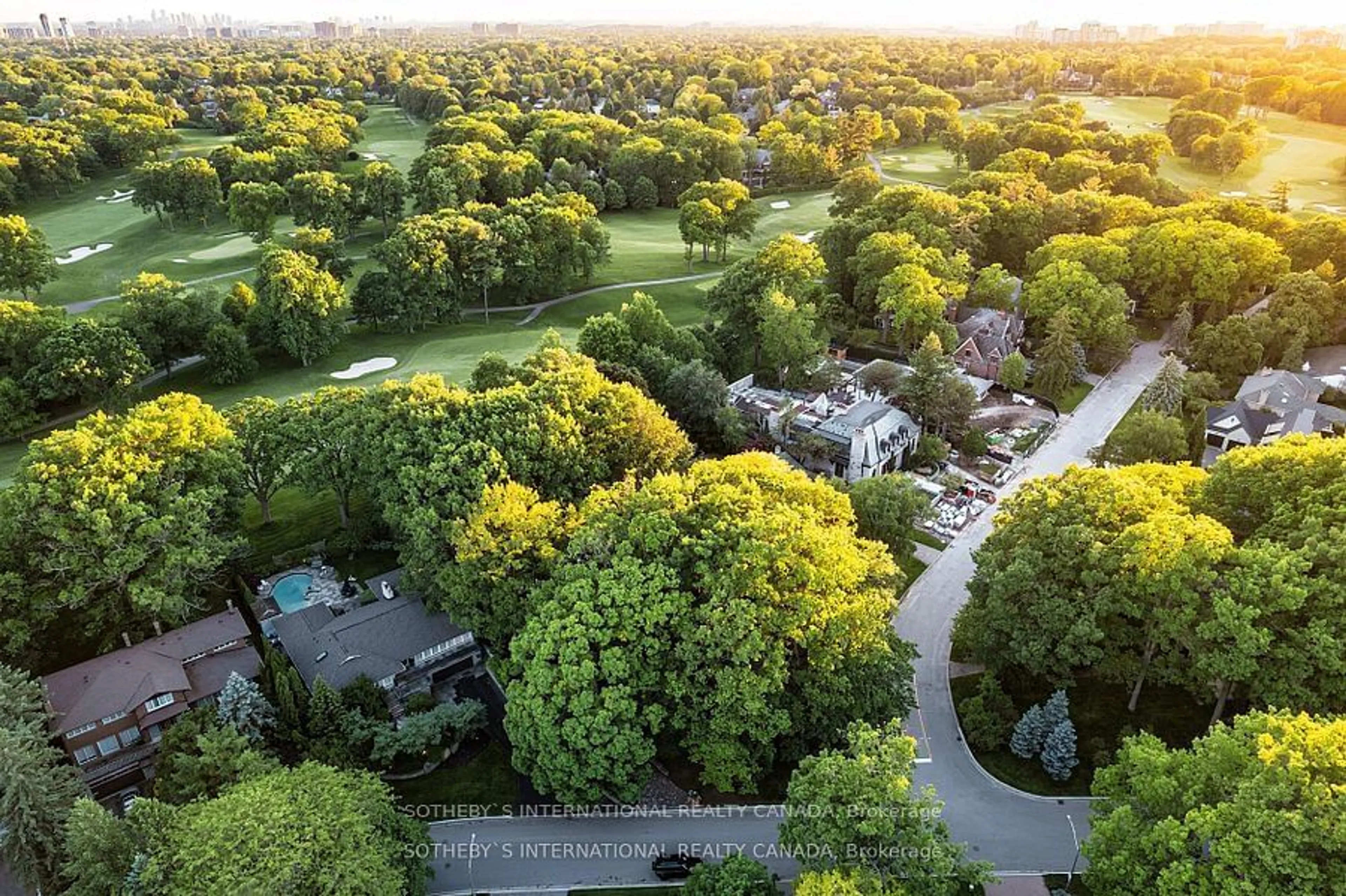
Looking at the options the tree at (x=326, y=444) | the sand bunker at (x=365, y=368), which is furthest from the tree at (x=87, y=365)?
the tree at (x=326, y=444)

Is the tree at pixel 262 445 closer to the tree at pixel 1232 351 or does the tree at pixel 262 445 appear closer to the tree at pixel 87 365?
the tree at pixel 87 365

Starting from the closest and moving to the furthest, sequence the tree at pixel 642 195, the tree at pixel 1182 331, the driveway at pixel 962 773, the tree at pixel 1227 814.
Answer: the tree at pixel 1227 814, the driveway at pixel 962 773, the tree at pixel 1182 331, the tree at pixel 642 195

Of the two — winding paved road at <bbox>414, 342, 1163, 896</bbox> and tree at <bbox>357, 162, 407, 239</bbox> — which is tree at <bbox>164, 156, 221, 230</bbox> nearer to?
tree at <bbox>357, 162, 407, 239</bbox>

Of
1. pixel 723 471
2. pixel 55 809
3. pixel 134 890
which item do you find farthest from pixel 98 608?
pixel 723 471

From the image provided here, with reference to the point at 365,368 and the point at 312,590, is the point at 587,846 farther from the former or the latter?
the point at 365,368

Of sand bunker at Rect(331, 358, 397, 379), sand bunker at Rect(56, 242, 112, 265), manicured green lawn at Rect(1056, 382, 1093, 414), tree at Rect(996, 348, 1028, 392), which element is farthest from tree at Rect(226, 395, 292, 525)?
sand bunker at Rect(56, 242, 112, 265)

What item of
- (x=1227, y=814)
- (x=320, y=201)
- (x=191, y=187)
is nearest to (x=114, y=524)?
(x=1227, y=814)
